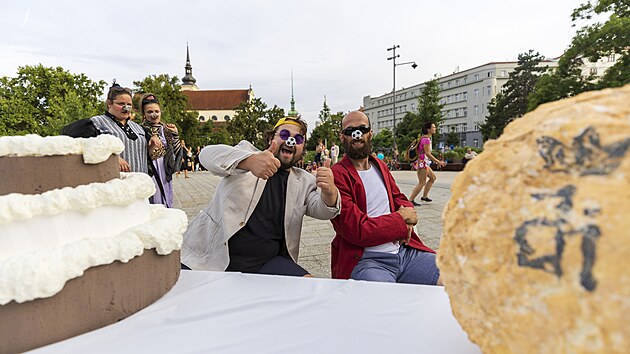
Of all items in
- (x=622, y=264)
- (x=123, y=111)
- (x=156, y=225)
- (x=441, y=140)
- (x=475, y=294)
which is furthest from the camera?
(x=441, y=140)

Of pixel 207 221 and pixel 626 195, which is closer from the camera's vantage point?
pixel 626 195

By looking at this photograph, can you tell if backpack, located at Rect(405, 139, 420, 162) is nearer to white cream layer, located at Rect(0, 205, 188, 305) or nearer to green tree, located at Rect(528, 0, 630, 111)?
white cream layer, located at Rect(0, 205, 188, 305)

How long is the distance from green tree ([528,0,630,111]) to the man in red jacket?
1590 centimetres

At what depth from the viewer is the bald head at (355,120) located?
265 cm

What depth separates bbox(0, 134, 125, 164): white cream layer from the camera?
101 centimetres

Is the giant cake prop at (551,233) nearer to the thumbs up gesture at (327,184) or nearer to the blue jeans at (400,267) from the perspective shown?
the thumbs up gesture at (327,184)

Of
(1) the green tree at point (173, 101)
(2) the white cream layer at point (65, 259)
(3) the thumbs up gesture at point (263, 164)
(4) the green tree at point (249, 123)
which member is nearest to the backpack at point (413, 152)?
(3) the thumbs up gesture at point (263, 164)

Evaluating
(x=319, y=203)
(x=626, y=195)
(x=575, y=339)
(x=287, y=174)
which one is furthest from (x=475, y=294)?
(x=287, y=174)

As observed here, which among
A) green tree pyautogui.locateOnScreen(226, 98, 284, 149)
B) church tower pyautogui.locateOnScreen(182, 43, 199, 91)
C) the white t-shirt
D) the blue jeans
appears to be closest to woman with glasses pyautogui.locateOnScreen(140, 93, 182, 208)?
the white t-shirt

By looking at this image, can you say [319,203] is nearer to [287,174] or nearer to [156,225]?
[287,174]

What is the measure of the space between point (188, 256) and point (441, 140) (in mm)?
66373

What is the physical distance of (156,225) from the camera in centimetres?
128

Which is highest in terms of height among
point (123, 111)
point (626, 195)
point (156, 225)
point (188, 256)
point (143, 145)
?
point (123, 111)

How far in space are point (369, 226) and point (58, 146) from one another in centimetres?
170
